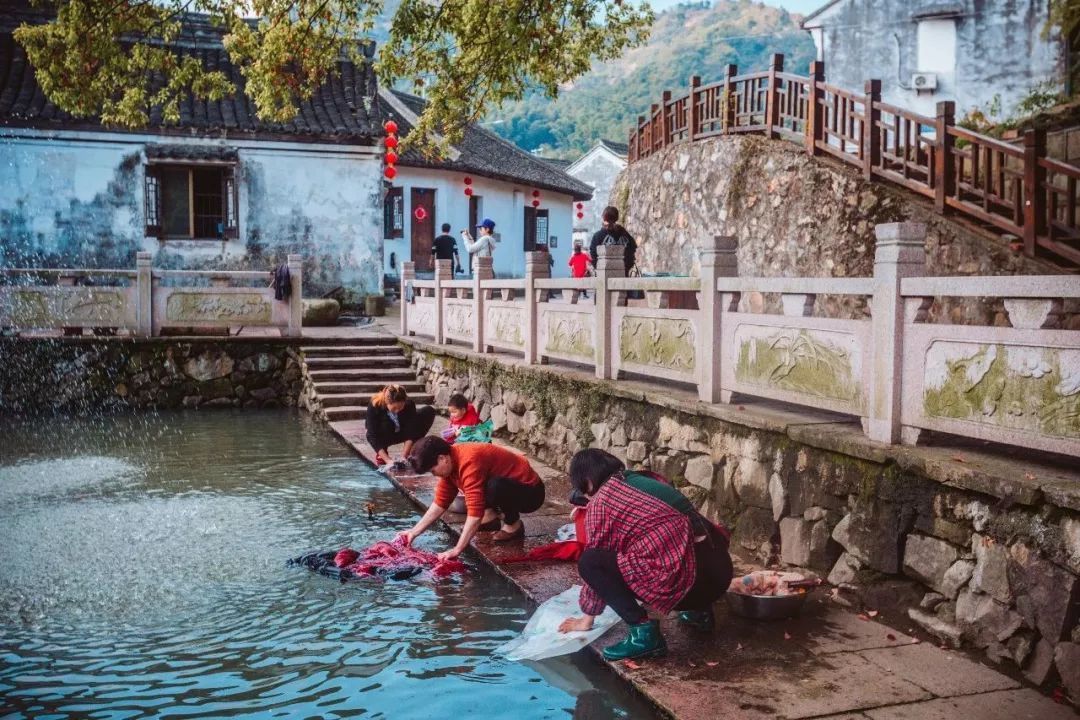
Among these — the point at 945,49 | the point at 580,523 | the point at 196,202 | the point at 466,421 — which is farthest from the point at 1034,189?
the point at 196,202

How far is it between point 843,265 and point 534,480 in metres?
8.46

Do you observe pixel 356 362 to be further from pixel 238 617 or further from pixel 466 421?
pixel 238 617

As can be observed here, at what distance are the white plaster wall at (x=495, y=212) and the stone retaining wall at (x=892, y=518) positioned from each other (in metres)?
20.5

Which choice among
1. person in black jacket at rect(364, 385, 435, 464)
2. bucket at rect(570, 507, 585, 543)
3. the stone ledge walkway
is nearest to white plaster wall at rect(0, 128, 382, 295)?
person in black jacket at rect(364, 385, 435, 464)

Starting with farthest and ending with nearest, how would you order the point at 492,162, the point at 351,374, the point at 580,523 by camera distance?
the point at 492,162
the point at 351,374
the point at 580,523

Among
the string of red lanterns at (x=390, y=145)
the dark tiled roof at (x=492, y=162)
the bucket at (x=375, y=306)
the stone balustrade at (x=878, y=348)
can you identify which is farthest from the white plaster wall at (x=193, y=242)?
the stone balustrade at (x=878, y=348)

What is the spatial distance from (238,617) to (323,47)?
7.25m

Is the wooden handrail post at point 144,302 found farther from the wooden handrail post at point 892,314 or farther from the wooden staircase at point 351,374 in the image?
the wooden handrail post at point 892,314

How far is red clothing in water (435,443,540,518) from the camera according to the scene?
6.92m

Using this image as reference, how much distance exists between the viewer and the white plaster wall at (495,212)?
2936cm

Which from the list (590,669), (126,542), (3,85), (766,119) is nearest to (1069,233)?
(766,119)

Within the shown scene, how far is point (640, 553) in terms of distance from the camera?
5062 mm

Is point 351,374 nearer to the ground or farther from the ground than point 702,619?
farther from the ground

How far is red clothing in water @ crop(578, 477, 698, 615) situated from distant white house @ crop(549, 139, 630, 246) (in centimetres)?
3546
